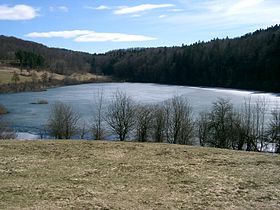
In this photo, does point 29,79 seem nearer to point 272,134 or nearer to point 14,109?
point 14,109

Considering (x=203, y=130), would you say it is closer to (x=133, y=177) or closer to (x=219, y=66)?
(x=133, y=177)

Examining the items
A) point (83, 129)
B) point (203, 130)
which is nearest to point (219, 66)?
point (203, 130)

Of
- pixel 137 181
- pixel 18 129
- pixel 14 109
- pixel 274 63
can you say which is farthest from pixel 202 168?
pixel 274 63

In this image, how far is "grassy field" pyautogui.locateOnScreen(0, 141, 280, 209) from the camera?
11508mm

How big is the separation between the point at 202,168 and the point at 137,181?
3134 millimetres

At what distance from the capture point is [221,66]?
119m

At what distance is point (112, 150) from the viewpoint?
760 inches

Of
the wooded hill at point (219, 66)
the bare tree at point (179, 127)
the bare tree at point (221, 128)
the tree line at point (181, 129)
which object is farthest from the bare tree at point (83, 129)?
the wooded hill at point (219, 66)

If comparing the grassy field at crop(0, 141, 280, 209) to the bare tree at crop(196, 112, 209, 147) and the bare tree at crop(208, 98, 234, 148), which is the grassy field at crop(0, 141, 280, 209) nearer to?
the bare tree at crop(208, 98, 234, 148)

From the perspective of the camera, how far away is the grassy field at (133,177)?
11.5 metres

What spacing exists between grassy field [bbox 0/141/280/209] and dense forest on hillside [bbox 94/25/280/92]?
2889 inches

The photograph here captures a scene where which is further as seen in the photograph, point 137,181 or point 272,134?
point 272,134

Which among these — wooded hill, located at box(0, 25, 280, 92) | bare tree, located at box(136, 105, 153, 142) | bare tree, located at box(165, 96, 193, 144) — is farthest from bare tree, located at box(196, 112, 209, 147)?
wooded hill, located at box(0, 25, 280, 92)

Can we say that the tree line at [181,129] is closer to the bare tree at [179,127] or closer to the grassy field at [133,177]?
the bare tree at [179,127]
